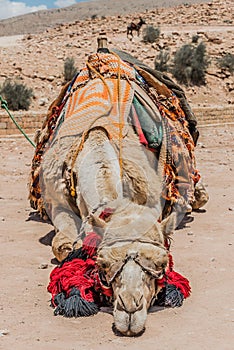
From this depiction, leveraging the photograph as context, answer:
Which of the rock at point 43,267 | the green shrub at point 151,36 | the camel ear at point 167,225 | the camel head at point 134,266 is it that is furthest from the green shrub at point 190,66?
the camel head at point 134,266

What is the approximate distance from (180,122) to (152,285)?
3279 mm

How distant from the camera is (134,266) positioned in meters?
3.13

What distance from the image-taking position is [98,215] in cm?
367

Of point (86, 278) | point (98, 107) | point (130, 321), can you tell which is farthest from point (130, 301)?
point (98, 107)

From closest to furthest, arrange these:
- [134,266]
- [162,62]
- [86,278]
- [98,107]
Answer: [134,266] → [86,278] → [98,107] → [162,62]

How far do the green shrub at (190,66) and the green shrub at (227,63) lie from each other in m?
0.80

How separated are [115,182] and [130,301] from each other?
114 centimetres

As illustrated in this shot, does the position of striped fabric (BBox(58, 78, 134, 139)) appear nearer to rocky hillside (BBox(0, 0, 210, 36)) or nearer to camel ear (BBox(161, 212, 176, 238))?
camel ear (BBox(161, 212, 176, 238))

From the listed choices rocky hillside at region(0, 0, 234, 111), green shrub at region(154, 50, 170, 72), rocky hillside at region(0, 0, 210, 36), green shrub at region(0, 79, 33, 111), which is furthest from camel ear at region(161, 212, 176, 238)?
rocky hillside at region(0, 0, 210, 36)

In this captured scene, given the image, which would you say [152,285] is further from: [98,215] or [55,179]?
[55,179]

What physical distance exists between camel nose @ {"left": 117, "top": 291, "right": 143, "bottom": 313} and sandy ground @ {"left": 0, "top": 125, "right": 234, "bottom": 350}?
237 mm

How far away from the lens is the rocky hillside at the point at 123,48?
79.5ft

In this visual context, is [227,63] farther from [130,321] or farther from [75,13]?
[75,13]

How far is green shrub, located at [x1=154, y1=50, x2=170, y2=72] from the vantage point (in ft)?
94.9
